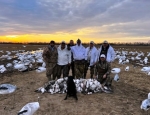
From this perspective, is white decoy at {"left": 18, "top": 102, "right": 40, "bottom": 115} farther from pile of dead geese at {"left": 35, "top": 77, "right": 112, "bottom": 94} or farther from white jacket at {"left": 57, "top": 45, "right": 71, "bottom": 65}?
white jacket at {"left": 57, "top": 45, "right": 71, "bottom": 65}

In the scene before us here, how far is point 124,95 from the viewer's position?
22.1 feet

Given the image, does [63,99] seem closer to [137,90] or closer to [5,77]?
[137,90]

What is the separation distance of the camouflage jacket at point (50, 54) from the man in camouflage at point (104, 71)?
A: 1.44 metres

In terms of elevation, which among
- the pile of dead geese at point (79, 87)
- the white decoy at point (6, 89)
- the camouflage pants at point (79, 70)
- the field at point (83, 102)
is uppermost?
the camouflage pants at point (79, 70)

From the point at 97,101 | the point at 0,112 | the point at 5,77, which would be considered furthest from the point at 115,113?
the point at 5,77

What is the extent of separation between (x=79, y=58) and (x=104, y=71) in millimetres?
955

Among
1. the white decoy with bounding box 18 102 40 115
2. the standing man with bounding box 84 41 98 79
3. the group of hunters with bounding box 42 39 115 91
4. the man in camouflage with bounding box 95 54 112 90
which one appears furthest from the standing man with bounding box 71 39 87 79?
the white decoy with bounding box 18 102 40 115

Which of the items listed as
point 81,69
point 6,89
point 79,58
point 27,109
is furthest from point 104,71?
point 27,109

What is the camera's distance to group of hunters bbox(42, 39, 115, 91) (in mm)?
7266

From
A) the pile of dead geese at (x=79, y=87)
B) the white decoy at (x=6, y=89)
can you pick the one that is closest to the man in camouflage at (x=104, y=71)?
the pile of dead geese at (x=79, y=87)

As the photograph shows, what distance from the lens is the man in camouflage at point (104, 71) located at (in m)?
7.23

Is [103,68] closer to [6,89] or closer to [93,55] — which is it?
[93,55]

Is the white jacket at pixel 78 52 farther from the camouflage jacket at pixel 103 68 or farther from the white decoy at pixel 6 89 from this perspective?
the white decoy at pixel 6 89

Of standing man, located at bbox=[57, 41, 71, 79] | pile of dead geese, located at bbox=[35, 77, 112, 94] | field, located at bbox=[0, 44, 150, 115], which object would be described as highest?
standing man, located at bbox=[57, 41, 71, 79]
